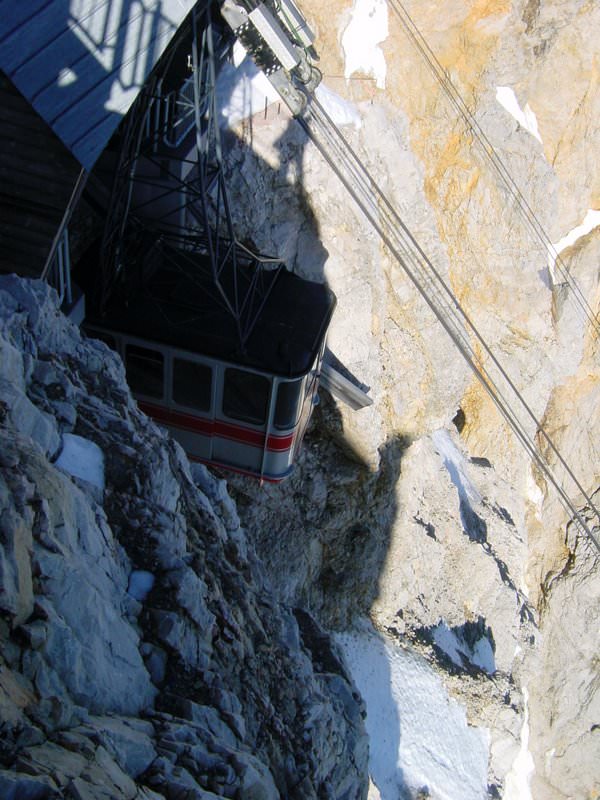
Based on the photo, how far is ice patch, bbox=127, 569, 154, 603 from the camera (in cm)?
406

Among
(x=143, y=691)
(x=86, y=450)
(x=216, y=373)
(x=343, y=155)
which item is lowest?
(x=143, y=691)

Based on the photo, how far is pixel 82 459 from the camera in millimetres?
4301

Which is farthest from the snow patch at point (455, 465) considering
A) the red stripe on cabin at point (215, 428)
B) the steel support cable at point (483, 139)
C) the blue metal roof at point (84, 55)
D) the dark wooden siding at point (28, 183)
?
the dark wooden siding at point (28, 183)

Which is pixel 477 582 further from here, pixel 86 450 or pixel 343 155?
pixel 86 450

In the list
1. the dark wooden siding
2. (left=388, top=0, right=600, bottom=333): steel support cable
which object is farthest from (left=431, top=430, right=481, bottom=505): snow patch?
the dark wooden siding

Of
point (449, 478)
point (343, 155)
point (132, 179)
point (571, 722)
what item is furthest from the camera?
point (571, 722)

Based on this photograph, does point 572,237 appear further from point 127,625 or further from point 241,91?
point 127,625

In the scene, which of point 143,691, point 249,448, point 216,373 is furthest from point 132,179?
point 143,691

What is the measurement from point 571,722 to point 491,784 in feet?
16.3

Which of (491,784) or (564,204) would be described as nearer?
(491,784)

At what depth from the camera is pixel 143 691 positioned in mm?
3658

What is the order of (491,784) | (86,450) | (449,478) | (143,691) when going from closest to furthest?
(143,691)
(86,450)
(491,784)
(449,478)

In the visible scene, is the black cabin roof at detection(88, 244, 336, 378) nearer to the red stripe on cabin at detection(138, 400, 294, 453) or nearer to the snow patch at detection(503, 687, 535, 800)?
the red stripe on cabin at detection(138, 400, 294, 453)

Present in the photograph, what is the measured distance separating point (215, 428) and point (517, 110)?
13.4 metres
